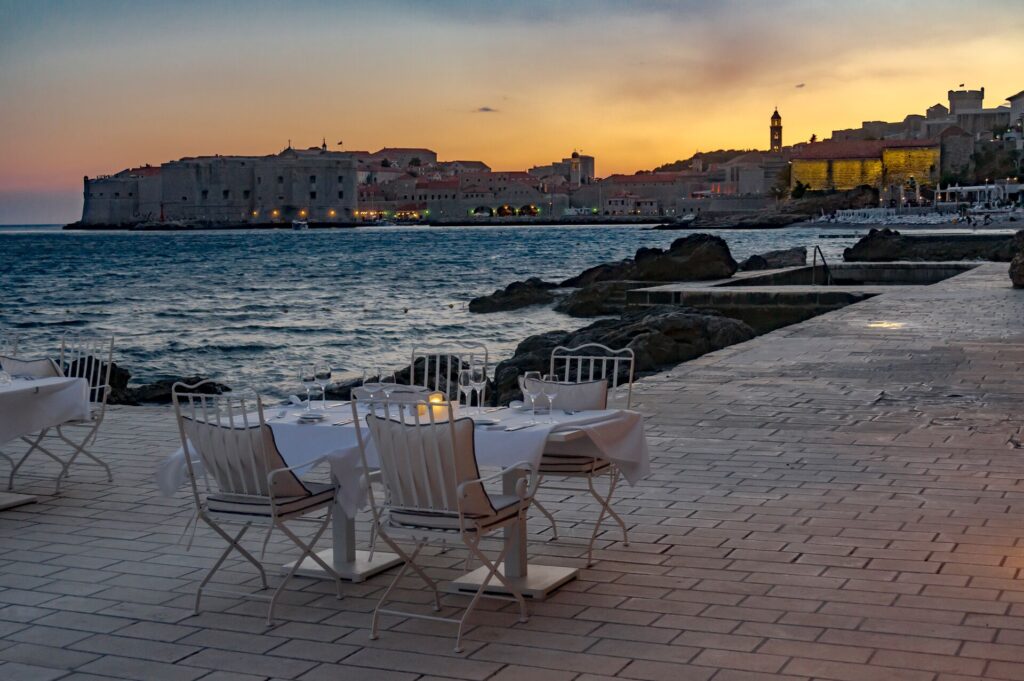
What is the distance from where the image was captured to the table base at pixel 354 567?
12.8ft

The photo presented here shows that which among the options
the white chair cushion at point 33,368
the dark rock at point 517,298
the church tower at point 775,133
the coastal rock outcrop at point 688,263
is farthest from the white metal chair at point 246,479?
the church tower at point 775,133

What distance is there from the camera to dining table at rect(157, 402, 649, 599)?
3.65 m

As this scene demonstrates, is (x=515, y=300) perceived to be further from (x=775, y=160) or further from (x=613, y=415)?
(x=775, y=160)

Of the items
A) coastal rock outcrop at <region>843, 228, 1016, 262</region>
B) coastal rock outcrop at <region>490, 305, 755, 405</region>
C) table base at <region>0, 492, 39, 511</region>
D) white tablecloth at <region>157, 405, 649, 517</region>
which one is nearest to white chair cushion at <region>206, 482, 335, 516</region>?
white tablecloth at <region>157, 405, 649, 517</region>

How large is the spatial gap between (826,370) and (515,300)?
15.4m

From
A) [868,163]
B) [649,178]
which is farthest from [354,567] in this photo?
[649,178]

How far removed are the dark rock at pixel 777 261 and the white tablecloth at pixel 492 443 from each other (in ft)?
65.8

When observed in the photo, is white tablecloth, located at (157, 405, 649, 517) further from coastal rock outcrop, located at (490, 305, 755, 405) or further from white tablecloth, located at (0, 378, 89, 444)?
coastal rock outcrop, located at (490, 305, 755, 405)

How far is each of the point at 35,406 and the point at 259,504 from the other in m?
2.09

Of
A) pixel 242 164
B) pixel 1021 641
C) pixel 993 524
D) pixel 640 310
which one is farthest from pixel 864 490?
pixel 242 164

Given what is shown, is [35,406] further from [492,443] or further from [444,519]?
[444,519]

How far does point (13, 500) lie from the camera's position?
16.8ft

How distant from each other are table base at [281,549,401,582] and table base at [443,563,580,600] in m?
0.29

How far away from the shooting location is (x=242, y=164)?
10481cm
